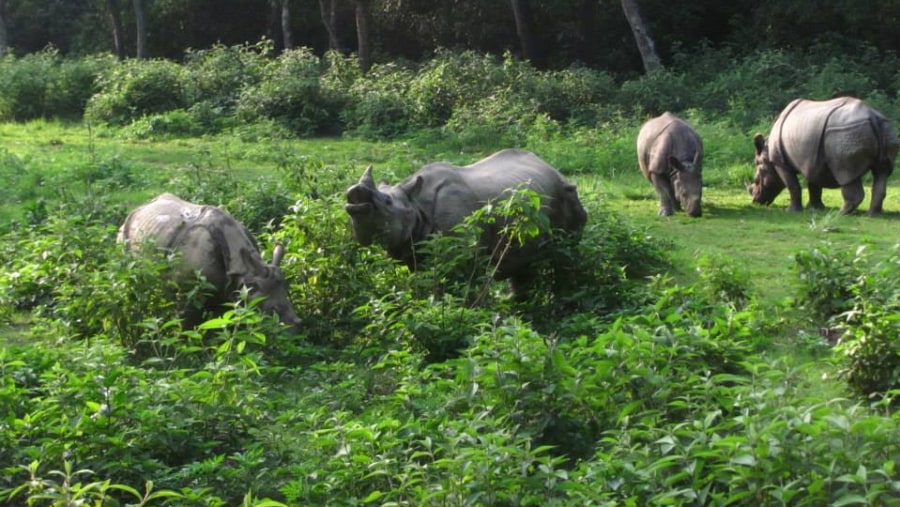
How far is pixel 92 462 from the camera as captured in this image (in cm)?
638

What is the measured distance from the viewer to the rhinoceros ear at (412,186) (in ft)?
31.2

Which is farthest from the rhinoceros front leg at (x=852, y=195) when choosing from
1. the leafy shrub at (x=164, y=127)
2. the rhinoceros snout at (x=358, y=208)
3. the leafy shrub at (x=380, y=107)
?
the leafy shrub at (x=164, y=127)

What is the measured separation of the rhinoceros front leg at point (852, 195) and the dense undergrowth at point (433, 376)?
3.12 meters

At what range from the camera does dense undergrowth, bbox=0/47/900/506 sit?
5723mm

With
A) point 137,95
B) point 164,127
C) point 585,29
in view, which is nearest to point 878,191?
point 164,127

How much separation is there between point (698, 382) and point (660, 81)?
17786mm

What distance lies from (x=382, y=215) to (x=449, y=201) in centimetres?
67

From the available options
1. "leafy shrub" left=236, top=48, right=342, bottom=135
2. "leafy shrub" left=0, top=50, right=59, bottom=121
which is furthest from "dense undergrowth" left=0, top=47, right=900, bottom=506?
"leafy shrub" left=0, top=50, right=59, bottom=121

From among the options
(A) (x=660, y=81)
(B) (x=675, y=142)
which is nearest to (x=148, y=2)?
(A) (x=660, y=81)

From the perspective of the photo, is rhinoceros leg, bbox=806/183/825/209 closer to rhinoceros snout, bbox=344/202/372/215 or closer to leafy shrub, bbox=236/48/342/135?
rhinoceros snout, bbox=344/202/372/215

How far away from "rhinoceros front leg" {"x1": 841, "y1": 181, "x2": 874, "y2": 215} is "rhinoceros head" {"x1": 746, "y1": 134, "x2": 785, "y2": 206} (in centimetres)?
117

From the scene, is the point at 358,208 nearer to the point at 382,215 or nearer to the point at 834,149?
the point at 382,215

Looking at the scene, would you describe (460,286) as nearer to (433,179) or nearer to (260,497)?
(433,179)

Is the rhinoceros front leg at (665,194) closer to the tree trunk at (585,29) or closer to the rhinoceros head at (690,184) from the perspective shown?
the rhinoceros head at (690,184)
